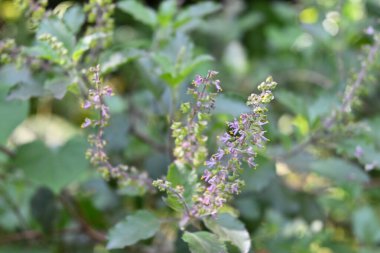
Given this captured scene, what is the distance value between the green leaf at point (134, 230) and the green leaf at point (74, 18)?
47cm

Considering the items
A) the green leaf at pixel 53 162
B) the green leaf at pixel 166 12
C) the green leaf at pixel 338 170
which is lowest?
the green leaf at pixel 53 162

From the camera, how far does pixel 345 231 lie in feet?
6.82

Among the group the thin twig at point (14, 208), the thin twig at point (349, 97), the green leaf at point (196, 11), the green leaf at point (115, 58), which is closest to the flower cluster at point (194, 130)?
the green leaf at point (115, 58)

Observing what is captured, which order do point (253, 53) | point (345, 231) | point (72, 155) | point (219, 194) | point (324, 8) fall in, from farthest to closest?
point (253, 53) < point (345, 231) < point (324, 8) < point (72, 155) < point (219, 194)

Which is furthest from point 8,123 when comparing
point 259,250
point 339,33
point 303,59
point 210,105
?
point 303,59

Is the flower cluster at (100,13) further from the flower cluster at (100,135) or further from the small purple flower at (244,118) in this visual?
the small purple flower at (244,118)

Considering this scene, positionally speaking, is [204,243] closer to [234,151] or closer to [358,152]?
[234,151]

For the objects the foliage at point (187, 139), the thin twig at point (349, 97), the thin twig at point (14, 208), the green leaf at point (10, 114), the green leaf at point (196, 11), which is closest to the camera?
the foliage at point (187, 139)

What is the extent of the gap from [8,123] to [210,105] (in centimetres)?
62

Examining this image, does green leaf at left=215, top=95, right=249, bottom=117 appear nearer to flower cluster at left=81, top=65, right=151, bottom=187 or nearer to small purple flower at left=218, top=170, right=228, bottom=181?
flower cluster at left=81, top=65, right=151, bottom=187

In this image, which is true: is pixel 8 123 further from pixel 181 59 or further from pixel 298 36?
pixel 298 36

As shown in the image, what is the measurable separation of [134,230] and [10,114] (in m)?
0.52

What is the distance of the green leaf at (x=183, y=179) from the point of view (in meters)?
0.95

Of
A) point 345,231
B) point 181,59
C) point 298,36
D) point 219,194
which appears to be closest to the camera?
point 219,194
